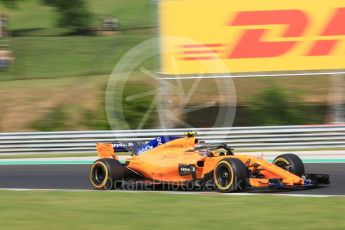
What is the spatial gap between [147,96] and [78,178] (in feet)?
31.0

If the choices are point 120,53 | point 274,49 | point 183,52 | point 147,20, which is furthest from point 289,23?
point 147,20

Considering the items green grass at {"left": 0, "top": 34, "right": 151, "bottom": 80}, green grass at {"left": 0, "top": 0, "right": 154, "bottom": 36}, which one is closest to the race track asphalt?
green grass at {"left": 0, "top": 34, "right": 151, "bottom": 80}

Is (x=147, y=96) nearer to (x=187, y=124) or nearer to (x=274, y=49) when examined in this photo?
(x=187, y=124)

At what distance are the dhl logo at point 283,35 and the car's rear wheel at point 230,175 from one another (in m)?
9.91

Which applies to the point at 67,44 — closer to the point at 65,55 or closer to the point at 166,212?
the point at 65,55

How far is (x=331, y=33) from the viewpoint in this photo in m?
19.3

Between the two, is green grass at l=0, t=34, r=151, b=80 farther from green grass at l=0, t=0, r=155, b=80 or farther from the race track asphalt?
the race track asphalt

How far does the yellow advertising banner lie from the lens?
762 inches

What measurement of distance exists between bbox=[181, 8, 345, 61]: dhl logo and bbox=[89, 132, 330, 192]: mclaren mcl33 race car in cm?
882

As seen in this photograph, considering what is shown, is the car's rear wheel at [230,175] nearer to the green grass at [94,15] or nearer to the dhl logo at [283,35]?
the dhl logo at [283,35]

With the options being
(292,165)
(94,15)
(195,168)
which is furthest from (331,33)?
(94,15)

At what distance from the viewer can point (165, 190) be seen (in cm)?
1072

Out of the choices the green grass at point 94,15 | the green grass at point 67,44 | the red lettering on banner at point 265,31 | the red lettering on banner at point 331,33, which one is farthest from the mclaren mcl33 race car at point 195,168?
the green grass at point 94,15

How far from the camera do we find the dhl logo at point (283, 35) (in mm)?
19312
